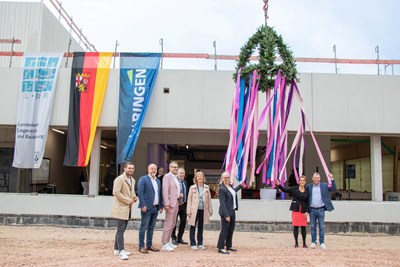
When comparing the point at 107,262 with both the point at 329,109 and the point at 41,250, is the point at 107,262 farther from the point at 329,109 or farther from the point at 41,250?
the point at 329,109

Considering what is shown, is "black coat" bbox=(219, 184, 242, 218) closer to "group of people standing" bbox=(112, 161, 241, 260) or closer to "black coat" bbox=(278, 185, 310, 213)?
"group of people standing" bbox=(112, 161, 241, 260)

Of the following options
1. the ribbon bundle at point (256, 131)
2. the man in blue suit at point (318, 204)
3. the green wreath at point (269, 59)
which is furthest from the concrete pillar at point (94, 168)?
the man in blue suit at point (318, 204)

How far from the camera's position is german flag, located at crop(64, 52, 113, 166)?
418 inches

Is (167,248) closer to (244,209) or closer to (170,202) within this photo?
(170,202)

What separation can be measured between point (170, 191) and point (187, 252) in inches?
44.6

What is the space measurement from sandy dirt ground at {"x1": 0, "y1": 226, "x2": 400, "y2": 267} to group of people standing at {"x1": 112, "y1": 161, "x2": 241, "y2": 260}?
28 cm

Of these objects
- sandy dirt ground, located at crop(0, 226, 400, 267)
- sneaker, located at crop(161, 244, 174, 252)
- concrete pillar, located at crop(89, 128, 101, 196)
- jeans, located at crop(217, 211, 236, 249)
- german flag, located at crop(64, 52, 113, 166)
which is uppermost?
german flag, located at crop(64, 52, 113, 166)

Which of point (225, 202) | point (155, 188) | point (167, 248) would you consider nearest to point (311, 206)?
point (225, 202)

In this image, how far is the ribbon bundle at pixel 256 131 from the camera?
8602 millimetres

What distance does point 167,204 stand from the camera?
7.10m

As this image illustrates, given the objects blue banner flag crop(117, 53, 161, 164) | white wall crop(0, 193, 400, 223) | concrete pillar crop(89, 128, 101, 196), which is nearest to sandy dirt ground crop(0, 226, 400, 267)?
white wall crop(0, 193, 400, 223)

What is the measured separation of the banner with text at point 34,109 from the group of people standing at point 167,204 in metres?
4.84

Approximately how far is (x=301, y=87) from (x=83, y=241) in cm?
683

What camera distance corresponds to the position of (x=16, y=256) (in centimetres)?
639
